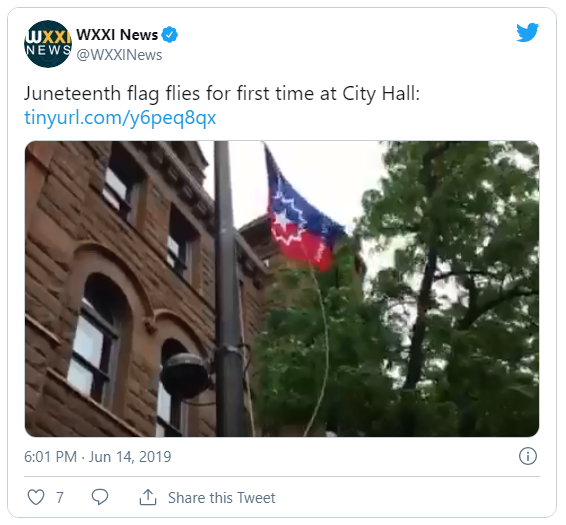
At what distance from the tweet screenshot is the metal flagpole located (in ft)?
0.05

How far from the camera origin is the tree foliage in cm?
561

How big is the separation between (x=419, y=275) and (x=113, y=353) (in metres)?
2.95

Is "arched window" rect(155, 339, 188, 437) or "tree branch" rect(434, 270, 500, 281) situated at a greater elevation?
"tree branch" rect(434, 270, 500, 281)

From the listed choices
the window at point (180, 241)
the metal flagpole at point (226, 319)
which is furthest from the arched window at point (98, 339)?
the metal flagpole at point (226, 319)

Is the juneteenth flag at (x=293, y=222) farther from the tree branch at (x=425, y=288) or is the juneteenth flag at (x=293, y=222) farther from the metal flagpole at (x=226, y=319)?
the tree branch at (x=425, y=288)
